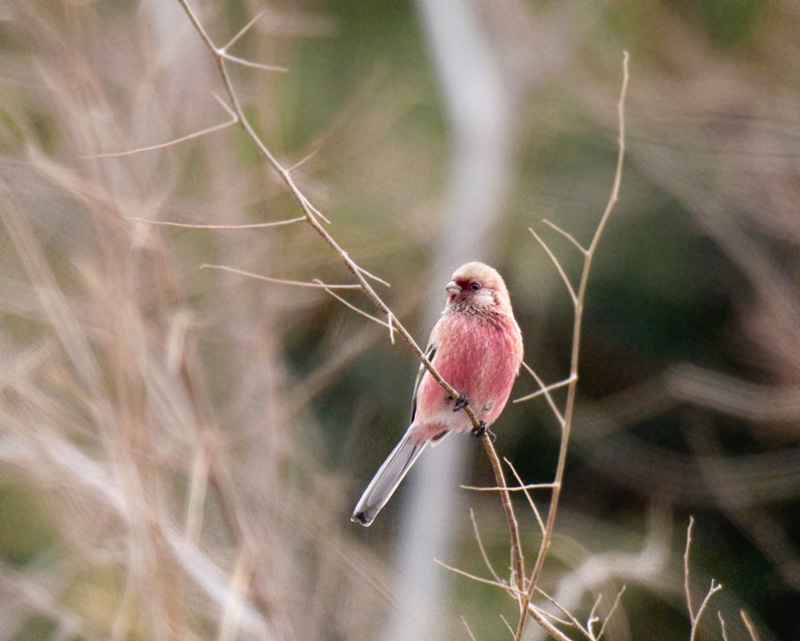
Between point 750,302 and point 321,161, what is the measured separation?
422 centimetres

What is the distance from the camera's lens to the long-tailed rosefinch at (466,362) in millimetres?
3975

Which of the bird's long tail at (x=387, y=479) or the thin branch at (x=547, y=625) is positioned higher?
the thin branch at (x=547, y=625)

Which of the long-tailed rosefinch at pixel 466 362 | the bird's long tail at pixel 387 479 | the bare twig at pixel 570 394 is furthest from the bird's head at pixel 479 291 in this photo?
the bare twig at pixel 570 394

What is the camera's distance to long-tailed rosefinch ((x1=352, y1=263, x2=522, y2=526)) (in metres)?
3.97

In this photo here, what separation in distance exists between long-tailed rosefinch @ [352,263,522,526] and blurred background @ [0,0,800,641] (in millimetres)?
776

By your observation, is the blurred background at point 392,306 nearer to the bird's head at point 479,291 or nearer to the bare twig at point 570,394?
the bird's head at point 479,291

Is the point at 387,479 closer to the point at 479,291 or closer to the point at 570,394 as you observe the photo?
the point at 479,291

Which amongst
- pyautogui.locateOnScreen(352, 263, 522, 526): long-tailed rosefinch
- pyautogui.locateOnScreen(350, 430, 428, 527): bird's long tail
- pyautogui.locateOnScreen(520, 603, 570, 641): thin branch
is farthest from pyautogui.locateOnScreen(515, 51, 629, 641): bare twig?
pyautogui.locateOnScreen(350, 430, 428, 527): bird's long tail

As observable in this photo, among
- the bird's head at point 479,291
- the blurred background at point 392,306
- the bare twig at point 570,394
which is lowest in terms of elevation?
the blurred background at point 392,306

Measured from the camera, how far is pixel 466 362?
399 cm

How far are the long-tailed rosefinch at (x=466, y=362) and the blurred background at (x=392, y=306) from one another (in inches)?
30.5

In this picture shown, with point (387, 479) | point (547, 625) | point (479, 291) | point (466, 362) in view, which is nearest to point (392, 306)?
point (387, 479)

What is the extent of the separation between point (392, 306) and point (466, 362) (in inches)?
146

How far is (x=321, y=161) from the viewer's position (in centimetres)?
761
